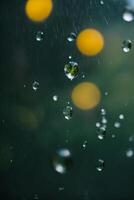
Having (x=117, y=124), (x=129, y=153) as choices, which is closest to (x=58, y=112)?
(x=117, y=124)

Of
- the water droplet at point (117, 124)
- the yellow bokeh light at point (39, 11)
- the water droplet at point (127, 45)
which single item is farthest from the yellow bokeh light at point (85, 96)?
the water droplet at point (127, 45)

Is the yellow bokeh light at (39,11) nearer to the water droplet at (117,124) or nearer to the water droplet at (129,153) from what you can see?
the water droplet at (117,124)

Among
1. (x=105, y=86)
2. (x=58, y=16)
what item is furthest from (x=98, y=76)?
(x=58, y=16)

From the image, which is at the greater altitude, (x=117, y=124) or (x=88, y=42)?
(x=88, y=42)

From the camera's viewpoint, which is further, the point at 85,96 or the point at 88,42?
the point at 85,96

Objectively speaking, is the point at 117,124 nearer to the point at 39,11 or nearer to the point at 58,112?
the point at 58,112

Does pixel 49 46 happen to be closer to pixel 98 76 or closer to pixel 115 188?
pixel 98 76

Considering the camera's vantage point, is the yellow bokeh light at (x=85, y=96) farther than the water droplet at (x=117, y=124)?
No

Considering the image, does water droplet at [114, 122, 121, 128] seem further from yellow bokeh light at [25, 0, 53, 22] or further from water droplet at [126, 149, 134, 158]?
yellow bokeh light at [25, 0, 53, 22]
